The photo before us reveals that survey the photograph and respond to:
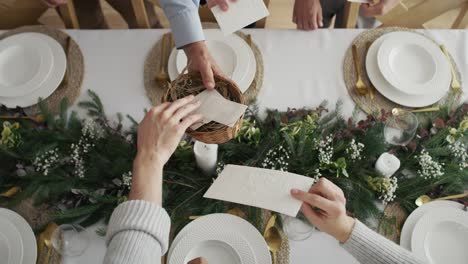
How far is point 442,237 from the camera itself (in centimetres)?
97

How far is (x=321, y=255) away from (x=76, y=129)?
788mm

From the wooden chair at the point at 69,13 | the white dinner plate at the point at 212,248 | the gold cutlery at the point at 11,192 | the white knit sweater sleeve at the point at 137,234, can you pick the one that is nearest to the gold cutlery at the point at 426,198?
the white dinner plate at the point at 212,248

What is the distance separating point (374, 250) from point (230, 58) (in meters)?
0.72

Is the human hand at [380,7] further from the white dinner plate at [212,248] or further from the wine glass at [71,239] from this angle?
the wine glass at [71,239]

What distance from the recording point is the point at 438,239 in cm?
97

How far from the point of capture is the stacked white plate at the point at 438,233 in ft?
3.13

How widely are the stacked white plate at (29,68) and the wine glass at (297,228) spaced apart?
2.72ft

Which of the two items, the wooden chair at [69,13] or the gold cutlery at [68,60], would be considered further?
the wooden chair at [69,13]

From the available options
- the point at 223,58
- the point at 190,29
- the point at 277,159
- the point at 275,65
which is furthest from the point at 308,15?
the point at 277,159

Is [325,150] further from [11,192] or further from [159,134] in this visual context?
[11,192]

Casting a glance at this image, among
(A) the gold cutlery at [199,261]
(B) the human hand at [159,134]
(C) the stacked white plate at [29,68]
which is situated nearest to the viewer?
(B) the human hand at [159,134]

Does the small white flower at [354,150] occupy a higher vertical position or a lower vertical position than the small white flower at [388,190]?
higher

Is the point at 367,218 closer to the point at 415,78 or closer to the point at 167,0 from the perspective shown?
the point at 415,78

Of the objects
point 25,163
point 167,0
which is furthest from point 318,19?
point 25,163
